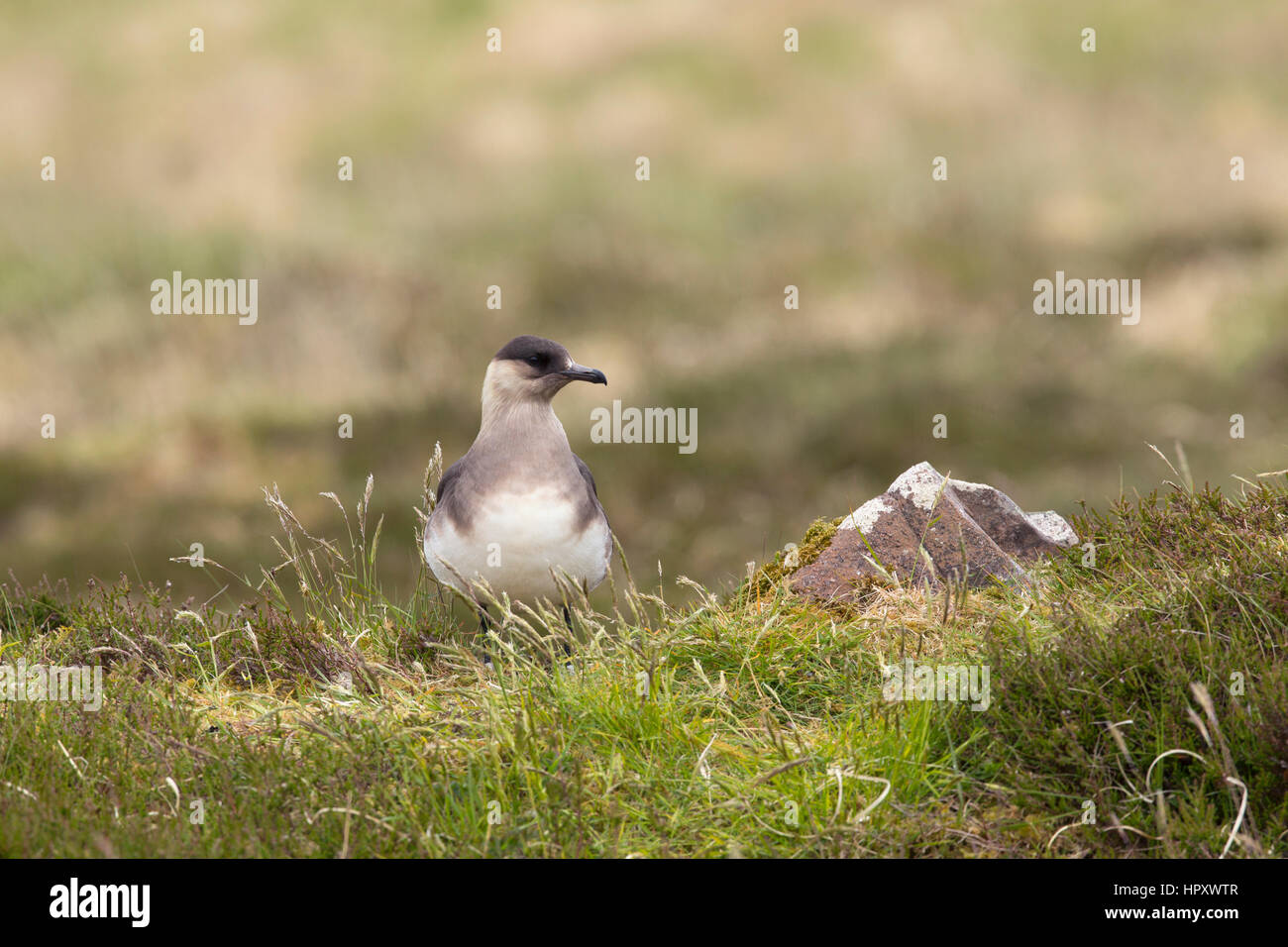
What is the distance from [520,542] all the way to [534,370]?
3.00 ft

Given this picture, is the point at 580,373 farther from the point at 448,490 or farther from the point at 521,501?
the point at 448,490

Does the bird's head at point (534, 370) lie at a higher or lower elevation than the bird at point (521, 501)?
higher

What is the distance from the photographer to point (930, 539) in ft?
19.8

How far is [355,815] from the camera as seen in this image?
4090mm

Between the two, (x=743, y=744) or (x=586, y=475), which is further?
(x=586, y=475)

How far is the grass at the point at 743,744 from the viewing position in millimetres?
4039

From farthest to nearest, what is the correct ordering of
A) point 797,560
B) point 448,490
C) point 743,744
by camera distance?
point 448,490
point 797,560
point 743,744

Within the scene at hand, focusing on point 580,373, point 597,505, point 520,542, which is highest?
point 580,373

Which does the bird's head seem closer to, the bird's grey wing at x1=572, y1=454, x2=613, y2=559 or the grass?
the bird's grey wing at x1=572, y1=454, x2=613, y2=559

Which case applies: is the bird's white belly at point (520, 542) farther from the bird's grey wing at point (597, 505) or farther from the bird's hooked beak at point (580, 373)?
the bird's hooked beak at point (580, 373)

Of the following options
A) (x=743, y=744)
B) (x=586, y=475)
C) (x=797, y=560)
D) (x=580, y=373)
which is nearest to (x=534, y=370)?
(x=580, y=373)

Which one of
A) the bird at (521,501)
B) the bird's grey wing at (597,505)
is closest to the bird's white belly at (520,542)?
the bird at (521,501)

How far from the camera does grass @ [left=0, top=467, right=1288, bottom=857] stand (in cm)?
404
